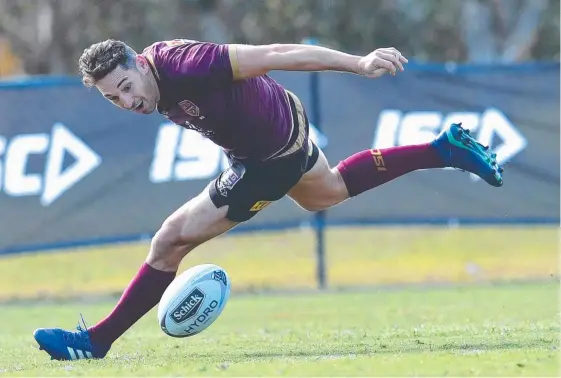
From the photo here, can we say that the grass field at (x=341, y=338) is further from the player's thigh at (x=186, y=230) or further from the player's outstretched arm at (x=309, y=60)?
the player's outstretched arm at (x=309, y=60)

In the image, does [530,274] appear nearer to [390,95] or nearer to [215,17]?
[390,95]

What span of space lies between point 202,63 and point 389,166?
1781mm

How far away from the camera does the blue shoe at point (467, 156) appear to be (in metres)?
8.30

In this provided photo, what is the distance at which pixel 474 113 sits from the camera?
45.1ft

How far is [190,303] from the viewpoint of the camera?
7.66 metres

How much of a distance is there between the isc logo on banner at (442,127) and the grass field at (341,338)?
1657mm

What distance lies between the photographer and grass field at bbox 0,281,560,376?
6633 millimetres

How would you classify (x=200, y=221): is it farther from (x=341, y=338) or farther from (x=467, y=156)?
(x=467, y=156)

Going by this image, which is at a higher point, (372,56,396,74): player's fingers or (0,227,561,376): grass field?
(372,56,396,74): player's fingers

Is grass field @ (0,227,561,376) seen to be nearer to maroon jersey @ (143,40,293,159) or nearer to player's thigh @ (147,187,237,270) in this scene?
player's thigh @ (147,187,237,270)

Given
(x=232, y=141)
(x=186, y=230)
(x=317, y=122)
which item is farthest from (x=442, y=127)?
(x=186, y=230)

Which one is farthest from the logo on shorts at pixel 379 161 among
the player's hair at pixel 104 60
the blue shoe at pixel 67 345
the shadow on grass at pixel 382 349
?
the blue shoe at pixel 67 345

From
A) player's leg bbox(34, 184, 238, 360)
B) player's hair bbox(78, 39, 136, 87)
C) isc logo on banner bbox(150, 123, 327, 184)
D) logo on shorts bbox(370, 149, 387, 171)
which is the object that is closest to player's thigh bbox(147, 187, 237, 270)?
player's leg bbox(34, 184, 238, 360)

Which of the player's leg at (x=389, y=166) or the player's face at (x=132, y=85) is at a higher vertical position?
the player's face at (x=132, y=85)
